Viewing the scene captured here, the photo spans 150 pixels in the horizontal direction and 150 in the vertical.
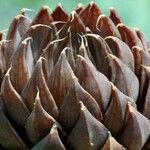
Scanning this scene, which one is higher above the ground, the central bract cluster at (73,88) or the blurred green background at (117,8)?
the central bract cluster at (73,88)

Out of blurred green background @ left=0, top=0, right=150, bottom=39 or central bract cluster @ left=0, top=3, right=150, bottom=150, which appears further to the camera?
blurred green background @ left=0, top=0, right=150, bottom=39

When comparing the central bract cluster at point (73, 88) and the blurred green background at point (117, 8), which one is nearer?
the central bract cluster at point (73, 88)

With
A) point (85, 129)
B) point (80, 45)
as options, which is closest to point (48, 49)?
point (80, 45)

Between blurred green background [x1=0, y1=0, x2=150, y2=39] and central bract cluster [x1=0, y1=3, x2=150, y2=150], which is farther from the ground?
central bract cluster [x1=0, y1=3, x2=150, y2=150]

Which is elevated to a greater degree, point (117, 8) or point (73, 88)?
point (73, 88)

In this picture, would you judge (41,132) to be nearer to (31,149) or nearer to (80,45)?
(31,149)
